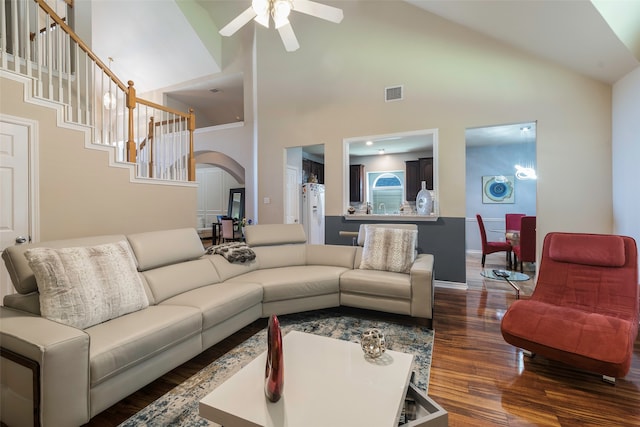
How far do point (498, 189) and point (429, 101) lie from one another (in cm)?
384

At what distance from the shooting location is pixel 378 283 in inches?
108

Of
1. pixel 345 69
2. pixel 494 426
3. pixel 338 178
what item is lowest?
pixel 494 426

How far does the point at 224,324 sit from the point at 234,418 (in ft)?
3.96

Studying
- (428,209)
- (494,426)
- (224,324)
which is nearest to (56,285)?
(224,324)

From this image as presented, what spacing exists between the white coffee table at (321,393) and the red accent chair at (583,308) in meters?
1.11

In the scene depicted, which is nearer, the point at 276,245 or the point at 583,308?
the point at 583,308

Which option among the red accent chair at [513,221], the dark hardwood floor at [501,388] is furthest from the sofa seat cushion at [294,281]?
the red accent chair at [513,221]

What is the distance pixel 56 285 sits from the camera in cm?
162

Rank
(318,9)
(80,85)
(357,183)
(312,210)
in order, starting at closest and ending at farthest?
(318,9) → (80,85) → (312,210) → (357,183)

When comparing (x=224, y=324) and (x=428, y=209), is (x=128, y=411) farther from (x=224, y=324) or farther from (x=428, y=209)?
(x=428, y=209)

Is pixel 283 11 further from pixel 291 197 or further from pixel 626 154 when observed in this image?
A: pixel 291 197

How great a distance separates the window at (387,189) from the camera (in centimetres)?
733

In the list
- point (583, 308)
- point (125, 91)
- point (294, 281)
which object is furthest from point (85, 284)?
point (583, 308)

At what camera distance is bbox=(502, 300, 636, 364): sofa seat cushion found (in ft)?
5.81
